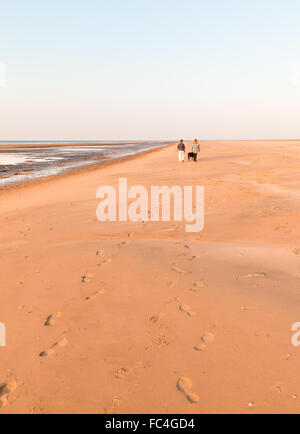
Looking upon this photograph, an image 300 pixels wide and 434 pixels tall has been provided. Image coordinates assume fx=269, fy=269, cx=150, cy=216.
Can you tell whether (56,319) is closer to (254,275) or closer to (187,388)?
(187,388)

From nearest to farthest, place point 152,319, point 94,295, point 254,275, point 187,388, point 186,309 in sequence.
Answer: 1. point 187,388
2. point 152,319
3. point 186,309
4. point 94,295
5. point 254,275

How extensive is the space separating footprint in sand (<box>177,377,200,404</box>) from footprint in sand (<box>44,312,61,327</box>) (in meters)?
1.66

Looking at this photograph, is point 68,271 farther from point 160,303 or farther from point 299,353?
point 299,353

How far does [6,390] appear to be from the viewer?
2.34 m

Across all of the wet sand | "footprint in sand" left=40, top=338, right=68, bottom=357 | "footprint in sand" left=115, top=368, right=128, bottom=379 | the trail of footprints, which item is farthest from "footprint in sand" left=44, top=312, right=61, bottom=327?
the wet sand

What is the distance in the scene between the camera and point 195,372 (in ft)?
8.12

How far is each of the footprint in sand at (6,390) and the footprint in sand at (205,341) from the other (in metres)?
1.73

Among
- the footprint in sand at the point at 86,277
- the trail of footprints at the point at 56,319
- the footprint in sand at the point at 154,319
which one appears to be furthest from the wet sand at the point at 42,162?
the footprint in sand at the point at 154,319

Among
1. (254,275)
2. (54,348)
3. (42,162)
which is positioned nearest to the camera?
(54,348)

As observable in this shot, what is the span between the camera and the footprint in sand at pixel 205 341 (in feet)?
9.09

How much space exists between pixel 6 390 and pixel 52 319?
98cm

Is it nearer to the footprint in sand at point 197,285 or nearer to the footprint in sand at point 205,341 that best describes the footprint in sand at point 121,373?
the footprint in sand at point 205,341

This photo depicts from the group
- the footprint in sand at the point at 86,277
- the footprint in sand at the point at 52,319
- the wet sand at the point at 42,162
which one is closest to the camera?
the footprint in sand at the point at 52,319

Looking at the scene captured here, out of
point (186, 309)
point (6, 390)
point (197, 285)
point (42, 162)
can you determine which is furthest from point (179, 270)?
point (42, 162)
